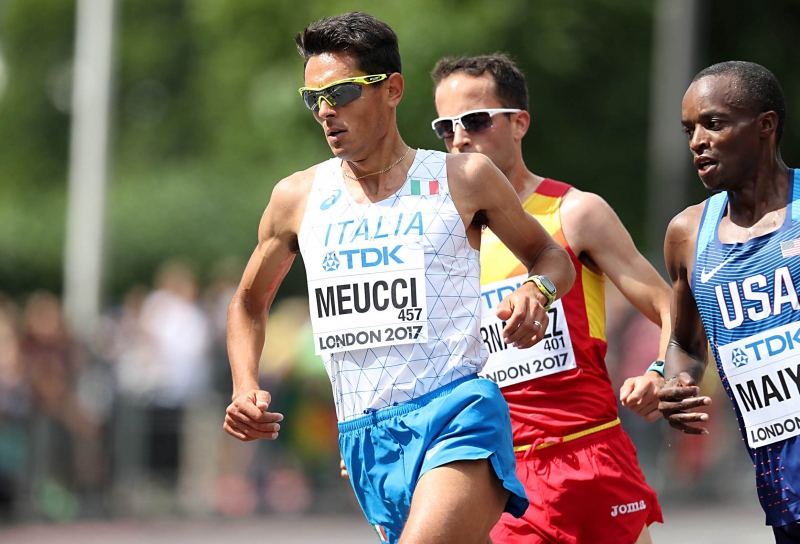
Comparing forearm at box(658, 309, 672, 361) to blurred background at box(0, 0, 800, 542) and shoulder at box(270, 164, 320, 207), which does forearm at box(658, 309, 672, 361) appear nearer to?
shoulder at box(270, 164, 320, 207)

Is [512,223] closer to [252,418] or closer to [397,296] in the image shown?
[397,296]

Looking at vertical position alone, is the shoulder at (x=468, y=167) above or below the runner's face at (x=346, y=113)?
below

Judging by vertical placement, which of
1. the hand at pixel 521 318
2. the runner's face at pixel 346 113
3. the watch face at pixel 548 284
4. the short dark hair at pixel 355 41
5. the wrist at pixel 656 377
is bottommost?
the wrist at pixel 656 377

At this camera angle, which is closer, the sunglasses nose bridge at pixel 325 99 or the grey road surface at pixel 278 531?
the sunglasses nose bridge at pixel 325 99

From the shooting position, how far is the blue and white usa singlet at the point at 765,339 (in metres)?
4.77

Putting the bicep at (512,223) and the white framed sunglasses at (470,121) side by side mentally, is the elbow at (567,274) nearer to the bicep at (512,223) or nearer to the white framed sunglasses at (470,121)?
the bicep at (512,223)

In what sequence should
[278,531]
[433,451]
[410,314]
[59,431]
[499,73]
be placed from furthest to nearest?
[59,431]
[278,531]
[499,73]
[410,314]
[433,451]

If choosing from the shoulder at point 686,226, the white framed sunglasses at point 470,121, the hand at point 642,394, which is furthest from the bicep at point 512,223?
the white framed sunglasses at point 470,121

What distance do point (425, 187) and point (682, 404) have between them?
1.25m

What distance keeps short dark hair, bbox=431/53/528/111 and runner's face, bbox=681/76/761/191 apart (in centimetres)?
176

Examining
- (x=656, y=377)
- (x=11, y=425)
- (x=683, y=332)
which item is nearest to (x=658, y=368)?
(x=656, y=377)

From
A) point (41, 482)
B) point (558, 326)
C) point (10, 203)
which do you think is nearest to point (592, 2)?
point (41, 482)

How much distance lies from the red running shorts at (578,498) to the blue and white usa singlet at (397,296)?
0.97 metres

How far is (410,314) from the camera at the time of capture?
495 cm
